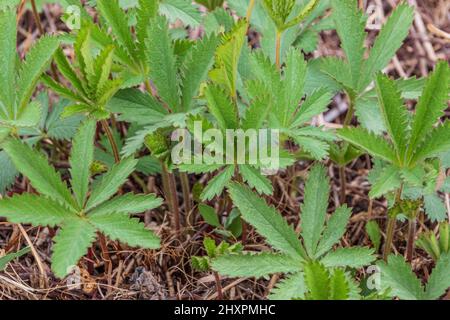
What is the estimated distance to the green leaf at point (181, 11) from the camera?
168 centimetres

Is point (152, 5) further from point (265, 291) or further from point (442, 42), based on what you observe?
point (442, 42)

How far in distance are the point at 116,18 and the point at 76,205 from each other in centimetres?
46

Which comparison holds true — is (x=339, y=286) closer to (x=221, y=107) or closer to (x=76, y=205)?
(x=221, y=107)

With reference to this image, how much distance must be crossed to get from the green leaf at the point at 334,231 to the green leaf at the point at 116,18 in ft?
2.12

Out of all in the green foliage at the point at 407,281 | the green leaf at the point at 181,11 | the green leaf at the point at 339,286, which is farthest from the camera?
the green leaf at the point at 181,11

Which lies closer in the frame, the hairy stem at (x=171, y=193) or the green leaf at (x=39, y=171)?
the green leaf at (x=39, y=171)

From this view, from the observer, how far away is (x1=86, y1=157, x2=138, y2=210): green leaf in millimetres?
1464

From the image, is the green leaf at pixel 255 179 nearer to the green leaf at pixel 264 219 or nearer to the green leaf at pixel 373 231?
→ the green leaf at pixel 264 219

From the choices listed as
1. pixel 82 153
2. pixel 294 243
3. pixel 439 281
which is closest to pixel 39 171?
pixel 82 153

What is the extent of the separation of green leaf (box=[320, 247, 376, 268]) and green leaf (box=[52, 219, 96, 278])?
528mm

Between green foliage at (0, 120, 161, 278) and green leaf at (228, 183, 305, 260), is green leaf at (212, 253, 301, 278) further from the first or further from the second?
green foliage at (0, 120, 161, 278)

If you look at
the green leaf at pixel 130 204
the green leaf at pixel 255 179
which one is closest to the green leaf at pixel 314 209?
the green leaf at pixel 255 179

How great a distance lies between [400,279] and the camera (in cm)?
146

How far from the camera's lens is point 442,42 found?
2238 mm
